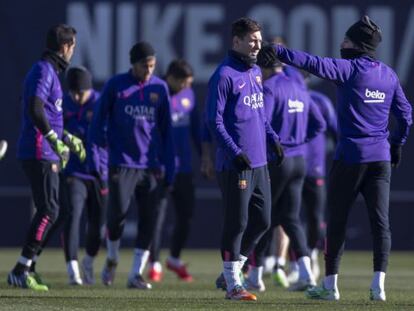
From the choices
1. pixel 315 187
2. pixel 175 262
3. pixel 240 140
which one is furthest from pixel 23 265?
pixel 315 187

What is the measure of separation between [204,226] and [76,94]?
6176mm

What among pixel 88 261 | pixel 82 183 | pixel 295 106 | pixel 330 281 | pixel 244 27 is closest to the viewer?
pixel 244 27

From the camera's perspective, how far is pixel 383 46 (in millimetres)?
19656

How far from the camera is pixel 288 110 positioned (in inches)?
509

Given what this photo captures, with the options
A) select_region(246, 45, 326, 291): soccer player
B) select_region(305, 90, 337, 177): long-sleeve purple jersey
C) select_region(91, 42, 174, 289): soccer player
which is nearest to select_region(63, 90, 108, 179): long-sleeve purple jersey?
select_region(91, 42, 174, 289): soccer player

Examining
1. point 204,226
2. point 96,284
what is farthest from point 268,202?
point 204,226

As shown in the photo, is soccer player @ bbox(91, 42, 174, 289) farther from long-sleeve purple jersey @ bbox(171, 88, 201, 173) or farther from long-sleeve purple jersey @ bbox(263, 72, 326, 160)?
long-sleeve purple jersey @ bbox(171, 88, 201, 173)

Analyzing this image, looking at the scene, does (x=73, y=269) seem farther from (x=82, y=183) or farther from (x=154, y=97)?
(x=154, y=97)

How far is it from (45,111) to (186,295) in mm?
2036

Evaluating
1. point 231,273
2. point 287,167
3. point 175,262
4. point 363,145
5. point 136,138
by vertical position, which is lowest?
point 175,262

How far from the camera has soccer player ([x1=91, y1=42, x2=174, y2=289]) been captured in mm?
12922

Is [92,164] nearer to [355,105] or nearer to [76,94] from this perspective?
[76,94]

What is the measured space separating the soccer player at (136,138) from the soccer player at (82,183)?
1.96ft

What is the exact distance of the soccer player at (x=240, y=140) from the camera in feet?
35.1
